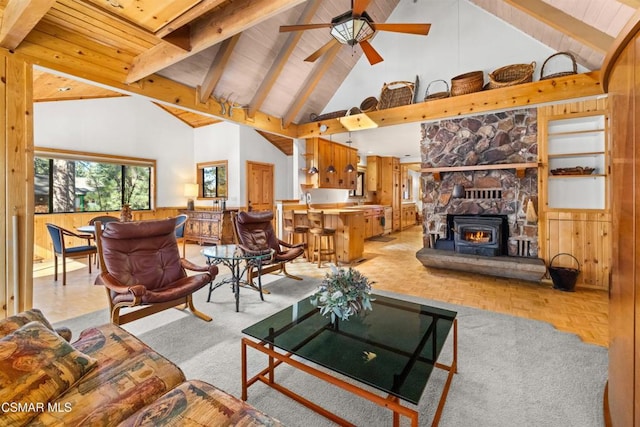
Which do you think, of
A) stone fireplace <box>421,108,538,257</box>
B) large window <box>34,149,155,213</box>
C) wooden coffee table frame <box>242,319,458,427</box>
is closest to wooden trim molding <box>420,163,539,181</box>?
stone fireplace <box>421,108,538,257</box>

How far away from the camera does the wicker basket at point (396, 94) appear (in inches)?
198

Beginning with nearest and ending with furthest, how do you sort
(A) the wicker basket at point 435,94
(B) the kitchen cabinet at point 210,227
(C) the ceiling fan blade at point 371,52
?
(C) the ceiling fan blade at point 371,52 → (A) the wicker basket at point 435,94 → (B) the kitchen cabinet at point 210,227

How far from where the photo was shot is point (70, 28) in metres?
2.87

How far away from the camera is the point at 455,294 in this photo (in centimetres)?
372

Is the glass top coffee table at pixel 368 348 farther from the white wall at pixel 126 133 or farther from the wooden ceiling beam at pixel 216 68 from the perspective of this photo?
the white wall at pixel 126 133

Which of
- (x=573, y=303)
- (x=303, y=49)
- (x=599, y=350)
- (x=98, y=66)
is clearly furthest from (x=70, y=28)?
(x=573, y=303)

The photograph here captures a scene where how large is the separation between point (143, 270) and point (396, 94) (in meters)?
4.70

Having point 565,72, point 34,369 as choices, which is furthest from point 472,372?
point 565,72

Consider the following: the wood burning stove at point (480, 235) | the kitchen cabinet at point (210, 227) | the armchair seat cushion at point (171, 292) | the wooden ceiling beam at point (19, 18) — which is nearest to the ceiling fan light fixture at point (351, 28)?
the wooden ceiling beam at point (19, 18)

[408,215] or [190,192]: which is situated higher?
[190,192]

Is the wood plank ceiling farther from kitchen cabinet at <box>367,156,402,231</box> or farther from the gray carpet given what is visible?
kitchen cabinet at <box>367,156,402,231</box>

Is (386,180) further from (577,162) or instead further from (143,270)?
(143,270)

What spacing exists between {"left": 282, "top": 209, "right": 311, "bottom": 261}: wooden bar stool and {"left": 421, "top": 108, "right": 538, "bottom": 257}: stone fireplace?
220 cm

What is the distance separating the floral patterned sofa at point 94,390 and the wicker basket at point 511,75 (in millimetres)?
5004
